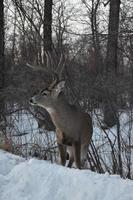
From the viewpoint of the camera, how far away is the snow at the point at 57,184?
4750 mm

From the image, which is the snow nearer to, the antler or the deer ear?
the deer ear

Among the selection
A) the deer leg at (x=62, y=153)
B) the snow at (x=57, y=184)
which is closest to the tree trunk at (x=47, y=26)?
the deer leg at (x=62, y=153)

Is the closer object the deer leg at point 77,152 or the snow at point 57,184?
the snow at point 57,184

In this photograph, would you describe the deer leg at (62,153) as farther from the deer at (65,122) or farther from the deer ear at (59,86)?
the deer ear at (59,86)

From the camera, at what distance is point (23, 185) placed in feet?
17.7

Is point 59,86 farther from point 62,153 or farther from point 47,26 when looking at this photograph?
point 47,26

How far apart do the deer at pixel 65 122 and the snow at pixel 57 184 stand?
1808 mm

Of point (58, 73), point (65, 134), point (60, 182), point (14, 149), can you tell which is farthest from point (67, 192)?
point (14, 149)

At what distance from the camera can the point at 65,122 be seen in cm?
803

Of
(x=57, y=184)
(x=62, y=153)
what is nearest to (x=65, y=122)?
(x=62, y=153)

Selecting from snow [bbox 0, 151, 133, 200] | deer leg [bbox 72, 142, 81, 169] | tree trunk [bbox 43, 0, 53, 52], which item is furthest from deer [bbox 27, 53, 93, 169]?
snow [bbox 0, 151, 133, 200]

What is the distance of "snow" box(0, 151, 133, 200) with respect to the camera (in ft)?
15.6

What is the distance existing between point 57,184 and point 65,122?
2.86 metres

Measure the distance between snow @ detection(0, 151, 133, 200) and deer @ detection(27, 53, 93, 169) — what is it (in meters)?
1.81
